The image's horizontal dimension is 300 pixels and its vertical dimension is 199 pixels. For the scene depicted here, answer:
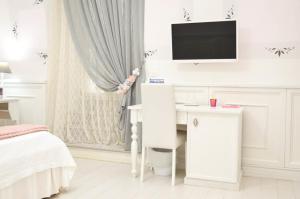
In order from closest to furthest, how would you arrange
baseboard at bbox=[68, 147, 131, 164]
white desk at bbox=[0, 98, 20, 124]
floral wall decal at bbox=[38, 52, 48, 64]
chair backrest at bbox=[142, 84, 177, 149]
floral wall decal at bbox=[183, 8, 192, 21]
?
chair backrest at bbox=[142, 84, 177, 149], floral wall decal at bbox=[183, 8, 192, 21], baseboard at bbox=[68, 147, 131, 164], white desk at bbox=[0, 98, 20, 124], floral wall decal at bbox=[38, 52, 48, 64]

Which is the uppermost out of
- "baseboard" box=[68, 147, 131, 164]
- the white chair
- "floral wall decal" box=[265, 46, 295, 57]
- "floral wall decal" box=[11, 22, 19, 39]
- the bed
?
"floral wall decal" box=[11, 22, 19, 39]

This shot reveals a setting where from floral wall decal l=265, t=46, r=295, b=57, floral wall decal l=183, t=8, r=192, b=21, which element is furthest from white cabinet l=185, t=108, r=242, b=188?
floral wall decal l=183, t=8, r=192, b=21

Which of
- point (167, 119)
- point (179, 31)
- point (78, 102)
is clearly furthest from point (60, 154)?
point (179, 31)

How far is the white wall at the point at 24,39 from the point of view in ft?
14.8

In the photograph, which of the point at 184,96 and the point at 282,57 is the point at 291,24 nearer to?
the point at 282,57

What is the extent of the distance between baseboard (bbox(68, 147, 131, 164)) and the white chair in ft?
2.65

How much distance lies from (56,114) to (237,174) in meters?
2.38

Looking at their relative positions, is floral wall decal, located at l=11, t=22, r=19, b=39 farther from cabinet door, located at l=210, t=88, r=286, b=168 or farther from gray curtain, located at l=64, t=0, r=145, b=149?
cabinet door, located at l=210, t=88, r=286, b=168

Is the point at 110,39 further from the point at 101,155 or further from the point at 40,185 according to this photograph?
the point at 40,185

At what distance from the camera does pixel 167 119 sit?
3293 mm

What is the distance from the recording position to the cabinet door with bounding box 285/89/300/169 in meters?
3.43

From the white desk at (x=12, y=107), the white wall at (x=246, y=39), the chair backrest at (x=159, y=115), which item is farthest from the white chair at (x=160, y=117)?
the white desk at (x=12, y=107)

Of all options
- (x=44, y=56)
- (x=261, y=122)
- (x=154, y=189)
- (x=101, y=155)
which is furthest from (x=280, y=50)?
(x=44, y=56)

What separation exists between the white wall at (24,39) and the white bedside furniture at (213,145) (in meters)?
2.26
